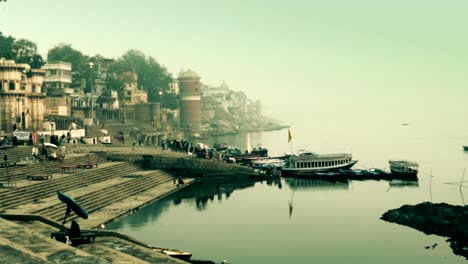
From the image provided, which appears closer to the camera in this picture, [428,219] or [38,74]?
[428,219]

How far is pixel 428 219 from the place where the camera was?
41.0 m

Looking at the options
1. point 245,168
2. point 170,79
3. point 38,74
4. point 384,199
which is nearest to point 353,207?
point 384,199

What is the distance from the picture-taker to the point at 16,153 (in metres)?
49.6

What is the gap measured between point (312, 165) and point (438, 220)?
31.7 metres

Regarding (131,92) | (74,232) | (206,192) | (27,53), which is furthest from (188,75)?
(74,232)

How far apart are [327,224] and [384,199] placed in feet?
52.0

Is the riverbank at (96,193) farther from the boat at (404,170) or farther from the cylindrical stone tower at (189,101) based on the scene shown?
the cylindrical stone tower at (189,101)

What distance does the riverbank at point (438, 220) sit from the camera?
3772 centimetres

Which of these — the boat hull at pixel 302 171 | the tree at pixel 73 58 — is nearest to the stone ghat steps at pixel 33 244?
the boat hull at pixel 302 171

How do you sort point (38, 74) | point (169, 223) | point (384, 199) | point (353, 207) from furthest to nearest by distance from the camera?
point (38, 74) → point (384, 199) → point (353, 207) → point (169, 223)

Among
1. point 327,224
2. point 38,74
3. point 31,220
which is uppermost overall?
point 38,74

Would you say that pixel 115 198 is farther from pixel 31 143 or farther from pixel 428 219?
pixel 428 219

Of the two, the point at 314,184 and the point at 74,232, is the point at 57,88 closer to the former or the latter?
the point at 314,184

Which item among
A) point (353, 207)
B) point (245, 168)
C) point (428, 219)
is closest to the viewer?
point (428, 219)
